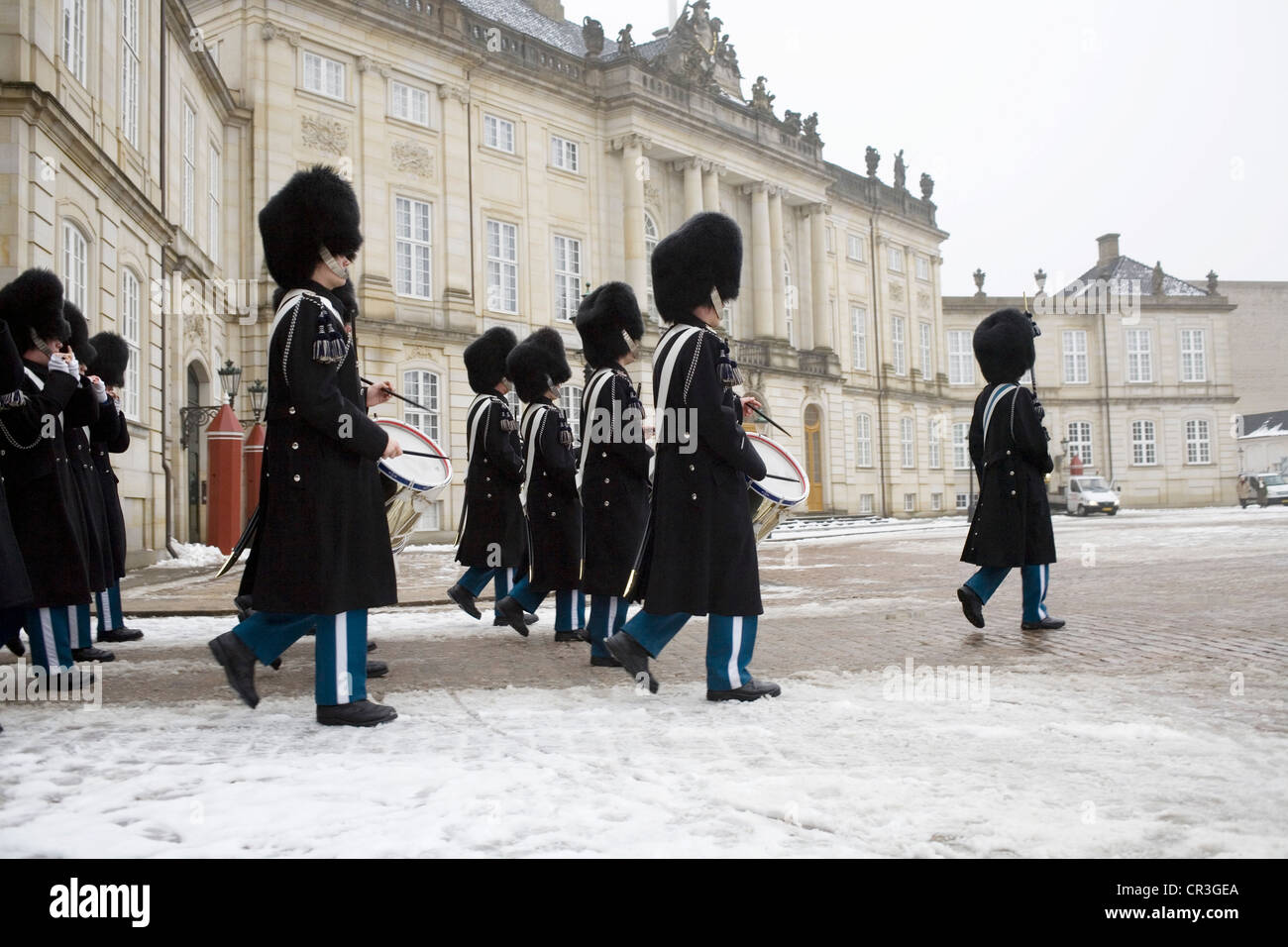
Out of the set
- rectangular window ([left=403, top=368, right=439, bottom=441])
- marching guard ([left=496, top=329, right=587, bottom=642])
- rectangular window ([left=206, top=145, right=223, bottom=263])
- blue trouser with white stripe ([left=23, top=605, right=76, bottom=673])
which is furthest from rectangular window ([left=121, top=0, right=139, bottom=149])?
blue trouser with white stripe ([left=23, top=605, right=76, bottom=673])

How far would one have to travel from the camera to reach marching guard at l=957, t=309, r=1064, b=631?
759cm

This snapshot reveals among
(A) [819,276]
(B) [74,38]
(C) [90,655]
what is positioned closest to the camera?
(C) [90,655]

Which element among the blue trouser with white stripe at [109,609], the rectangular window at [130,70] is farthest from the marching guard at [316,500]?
the rectangular window at [130,70]

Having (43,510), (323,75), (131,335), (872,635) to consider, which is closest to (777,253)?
(323,75)

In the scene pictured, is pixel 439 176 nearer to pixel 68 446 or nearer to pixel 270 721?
pixel 68 446

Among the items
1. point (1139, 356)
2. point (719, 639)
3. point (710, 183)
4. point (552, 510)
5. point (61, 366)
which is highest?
point (710, 183)

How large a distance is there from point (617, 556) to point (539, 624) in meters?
2.37

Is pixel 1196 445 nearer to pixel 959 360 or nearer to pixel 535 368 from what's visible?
pixel 959 360

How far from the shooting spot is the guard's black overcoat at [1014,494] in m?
7.61

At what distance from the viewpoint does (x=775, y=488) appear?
760 cm

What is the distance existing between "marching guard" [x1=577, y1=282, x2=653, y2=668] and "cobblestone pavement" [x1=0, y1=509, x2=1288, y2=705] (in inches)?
14.5

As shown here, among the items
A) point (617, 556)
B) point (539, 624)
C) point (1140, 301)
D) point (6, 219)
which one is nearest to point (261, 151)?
point (6, 219)

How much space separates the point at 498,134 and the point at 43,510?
25.7 m

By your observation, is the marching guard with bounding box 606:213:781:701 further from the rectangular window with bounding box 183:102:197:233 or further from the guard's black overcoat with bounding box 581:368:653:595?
the rectangular window with bounding box 183:102:197:233
